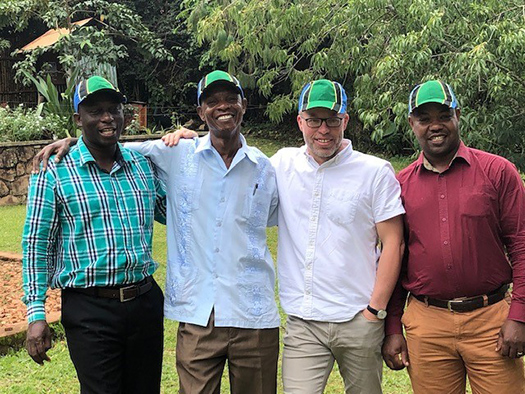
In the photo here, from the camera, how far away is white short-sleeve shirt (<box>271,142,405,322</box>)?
3.21 meters

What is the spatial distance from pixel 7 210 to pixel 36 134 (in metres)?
1.86

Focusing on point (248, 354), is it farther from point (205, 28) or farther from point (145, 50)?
point (145, 50)

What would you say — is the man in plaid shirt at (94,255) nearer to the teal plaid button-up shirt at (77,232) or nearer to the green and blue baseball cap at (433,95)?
the teal plaid button-up shirt at (77,232)

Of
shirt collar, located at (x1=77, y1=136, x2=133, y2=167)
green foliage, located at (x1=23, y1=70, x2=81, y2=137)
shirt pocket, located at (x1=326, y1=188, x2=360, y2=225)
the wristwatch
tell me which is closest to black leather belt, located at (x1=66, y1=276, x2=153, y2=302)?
shirt collar, located at (x1=77, y1=136, x2=133, y2=167)

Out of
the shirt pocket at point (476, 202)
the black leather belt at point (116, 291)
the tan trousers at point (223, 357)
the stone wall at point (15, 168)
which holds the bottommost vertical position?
the stone wall at point (15, 168)

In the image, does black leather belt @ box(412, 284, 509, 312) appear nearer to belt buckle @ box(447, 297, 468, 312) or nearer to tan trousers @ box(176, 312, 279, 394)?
belt buckle @ box(447, 297, 468, 312)

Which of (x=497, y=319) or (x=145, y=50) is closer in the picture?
(x=497, y=319)

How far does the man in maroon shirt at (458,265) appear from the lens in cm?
303

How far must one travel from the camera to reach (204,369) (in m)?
3.21

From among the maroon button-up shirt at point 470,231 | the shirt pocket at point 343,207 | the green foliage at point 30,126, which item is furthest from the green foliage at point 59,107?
the maroon button-up shirt at point 470,231

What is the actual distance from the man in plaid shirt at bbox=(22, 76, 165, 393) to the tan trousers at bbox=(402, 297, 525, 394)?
1313mm

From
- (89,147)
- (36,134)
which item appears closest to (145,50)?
(36,134)

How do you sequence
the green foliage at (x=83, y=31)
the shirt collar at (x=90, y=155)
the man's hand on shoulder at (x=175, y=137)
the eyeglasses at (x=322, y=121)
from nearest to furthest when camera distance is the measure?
the shirt collar at (x=90, y=155) < the eyeglasses at (x=322, y=121) < the man's hand on shoulder at (x=175, y=137) < the green foliage at (x=83, y=31)

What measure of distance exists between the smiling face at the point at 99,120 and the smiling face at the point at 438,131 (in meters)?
1.51
